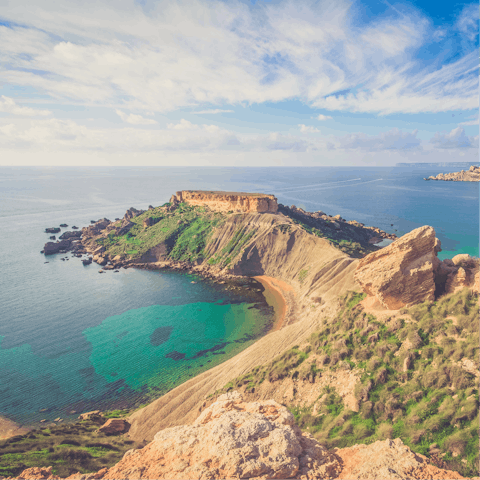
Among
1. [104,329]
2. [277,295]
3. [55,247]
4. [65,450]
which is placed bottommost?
[104,329]

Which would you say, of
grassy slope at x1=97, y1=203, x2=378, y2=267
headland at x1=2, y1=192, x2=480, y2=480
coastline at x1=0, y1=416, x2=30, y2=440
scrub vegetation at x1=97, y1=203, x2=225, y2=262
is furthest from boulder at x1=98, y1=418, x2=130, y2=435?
scrub vegetation at x1=97, y1=203, x2=225, y2=262

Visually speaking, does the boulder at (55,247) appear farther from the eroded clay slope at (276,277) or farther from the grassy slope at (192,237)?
the eroded clay slope at (276,277)

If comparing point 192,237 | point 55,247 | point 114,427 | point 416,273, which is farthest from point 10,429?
point 55,247

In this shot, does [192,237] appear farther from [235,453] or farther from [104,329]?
[235,453]

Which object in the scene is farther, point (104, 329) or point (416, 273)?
point (104, 329)

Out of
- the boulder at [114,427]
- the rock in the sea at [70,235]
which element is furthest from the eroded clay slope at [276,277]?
the rock in the sea at [70,235]

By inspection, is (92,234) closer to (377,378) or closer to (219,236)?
(219,236)

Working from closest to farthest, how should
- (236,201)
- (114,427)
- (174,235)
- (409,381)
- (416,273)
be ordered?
(409,381)
(416,273)
(114,427)
(174,235)
(236,201)
